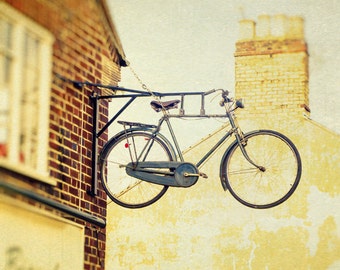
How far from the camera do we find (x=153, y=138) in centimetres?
1134

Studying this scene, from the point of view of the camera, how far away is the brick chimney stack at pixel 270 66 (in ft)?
69.9

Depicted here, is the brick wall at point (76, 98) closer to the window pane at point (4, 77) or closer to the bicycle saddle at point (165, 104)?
the window pane at point (4, 77)

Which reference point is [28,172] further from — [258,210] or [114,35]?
[258,210]

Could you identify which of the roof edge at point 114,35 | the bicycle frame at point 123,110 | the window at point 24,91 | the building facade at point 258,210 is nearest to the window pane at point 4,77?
the window at point 24,91

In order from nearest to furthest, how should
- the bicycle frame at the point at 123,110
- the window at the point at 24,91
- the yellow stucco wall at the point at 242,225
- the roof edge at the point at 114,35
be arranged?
the window at the point at 24,91 < the bicycle frame at the point at 123,110 < the roof edge at the point at 114,35 < the yellow stucco wall at the point at 242,225

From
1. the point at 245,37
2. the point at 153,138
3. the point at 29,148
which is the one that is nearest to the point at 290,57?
the point at 245,37

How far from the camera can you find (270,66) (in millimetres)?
21438

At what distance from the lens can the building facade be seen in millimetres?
20094

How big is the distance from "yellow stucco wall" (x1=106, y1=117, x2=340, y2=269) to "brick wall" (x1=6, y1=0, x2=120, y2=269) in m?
8.54

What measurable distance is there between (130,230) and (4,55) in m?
12.1

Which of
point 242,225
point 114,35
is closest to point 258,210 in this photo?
point 242,225

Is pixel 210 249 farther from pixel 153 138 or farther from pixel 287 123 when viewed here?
pixel 153 138

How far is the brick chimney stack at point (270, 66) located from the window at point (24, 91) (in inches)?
A: 446

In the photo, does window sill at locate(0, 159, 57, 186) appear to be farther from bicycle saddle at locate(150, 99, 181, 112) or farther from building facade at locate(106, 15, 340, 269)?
building facade at locate(106, 15, 340, 269)
